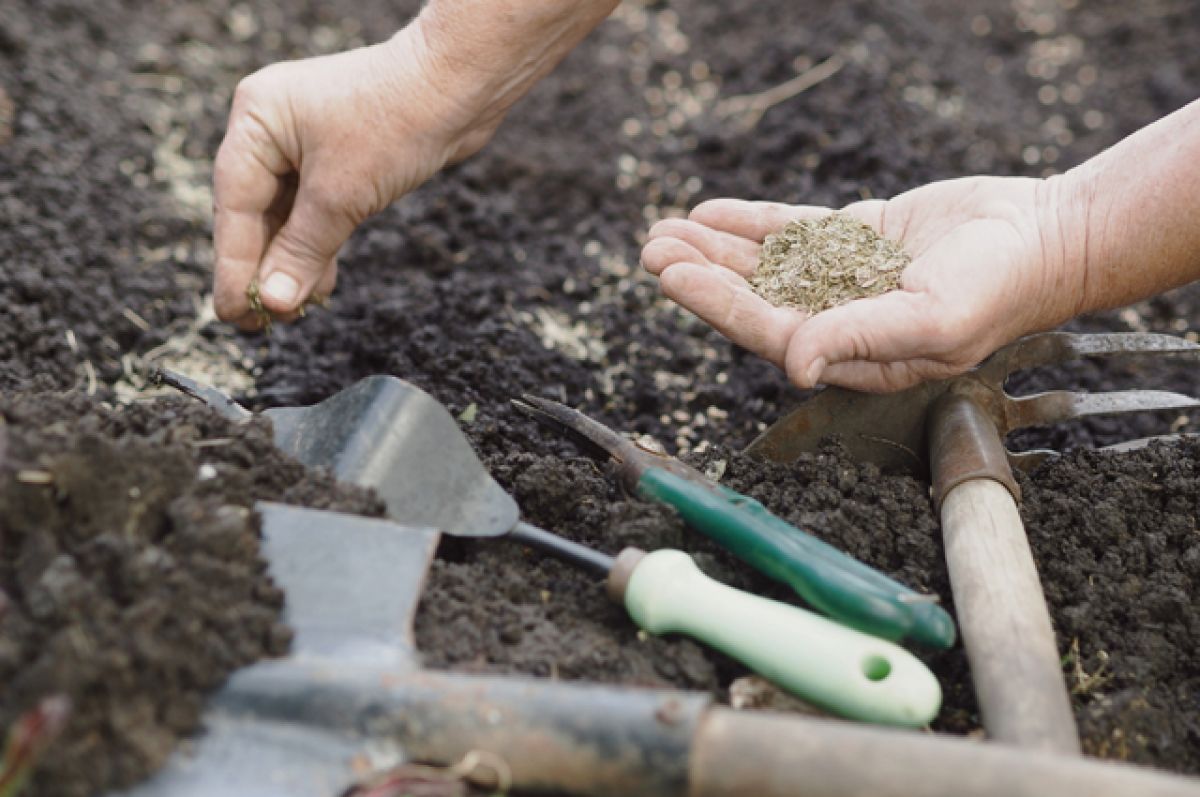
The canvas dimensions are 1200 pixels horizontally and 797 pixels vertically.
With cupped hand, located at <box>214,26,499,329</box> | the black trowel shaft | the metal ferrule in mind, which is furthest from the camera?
cupped hand, located at <box>214,26,499,329</box>

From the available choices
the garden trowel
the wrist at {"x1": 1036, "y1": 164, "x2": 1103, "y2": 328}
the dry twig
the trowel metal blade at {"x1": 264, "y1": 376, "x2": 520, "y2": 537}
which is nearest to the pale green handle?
the garden trowel

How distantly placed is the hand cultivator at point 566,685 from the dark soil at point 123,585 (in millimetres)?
50

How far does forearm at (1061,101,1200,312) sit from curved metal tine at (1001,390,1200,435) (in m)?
0.18

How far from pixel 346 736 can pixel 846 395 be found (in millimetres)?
1203

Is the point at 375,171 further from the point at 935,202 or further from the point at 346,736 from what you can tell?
the point at 346,736

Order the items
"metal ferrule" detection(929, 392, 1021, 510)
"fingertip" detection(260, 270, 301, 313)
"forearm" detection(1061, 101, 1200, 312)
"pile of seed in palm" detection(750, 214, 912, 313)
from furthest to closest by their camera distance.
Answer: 1. "fingertip" detection(260, 270, 301, 313)
2. "pile of seed in palm" detection(750, 214, 912, 313)
3. "forearm" detection(1061, 101, 1200, 312)
4. "metal ferrule" detection(929, 392, 1021, 510)

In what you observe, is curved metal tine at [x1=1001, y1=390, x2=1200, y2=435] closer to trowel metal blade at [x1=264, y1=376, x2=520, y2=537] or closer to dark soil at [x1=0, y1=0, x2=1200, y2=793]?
dark soil at [x1=0, y1=0, x2=1200, y2=793]

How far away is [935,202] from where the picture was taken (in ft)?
7.78

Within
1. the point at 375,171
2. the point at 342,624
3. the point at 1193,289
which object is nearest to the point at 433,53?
the point at 375,171

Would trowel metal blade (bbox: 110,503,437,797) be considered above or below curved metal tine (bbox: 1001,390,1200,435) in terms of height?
above

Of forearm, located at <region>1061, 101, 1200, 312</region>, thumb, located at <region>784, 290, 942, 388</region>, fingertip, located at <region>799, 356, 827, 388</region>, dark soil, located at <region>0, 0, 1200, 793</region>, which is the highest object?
forearm, located at <region>1061, 101, 1200, 312</region>

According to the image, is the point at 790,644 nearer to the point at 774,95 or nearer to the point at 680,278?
the point at 680,278

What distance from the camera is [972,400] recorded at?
7.11 ft

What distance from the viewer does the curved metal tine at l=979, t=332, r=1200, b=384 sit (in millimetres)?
2150
